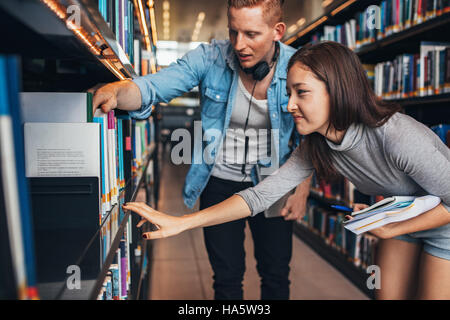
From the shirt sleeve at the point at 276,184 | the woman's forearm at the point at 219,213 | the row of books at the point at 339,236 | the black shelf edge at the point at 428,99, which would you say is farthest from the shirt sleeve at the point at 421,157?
the row of books at the point at 339,236

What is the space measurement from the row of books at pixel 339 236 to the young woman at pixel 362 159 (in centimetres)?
117

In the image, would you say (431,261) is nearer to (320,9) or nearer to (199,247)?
(199,247)

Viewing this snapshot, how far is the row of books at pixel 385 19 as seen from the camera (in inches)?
77.2

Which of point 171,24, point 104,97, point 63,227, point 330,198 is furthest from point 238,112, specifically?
point 171,24

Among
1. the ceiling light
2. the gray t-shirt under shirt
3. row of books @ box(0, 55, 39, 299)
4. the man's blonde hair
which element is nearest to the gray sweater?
the gray t-shirt under shirt

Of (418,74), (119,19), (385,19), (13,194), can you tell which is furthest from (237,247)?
(385,19)

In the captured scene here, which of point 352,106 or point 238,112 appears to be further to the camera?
point 238,112

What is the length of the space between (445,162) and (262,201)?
53 centimetres

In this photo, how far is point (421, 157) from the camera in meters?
0.99

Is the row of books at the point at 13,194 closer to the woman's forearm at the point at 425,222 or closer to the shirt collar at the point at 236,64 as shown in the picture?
the woman's forearm at the point at 425,222

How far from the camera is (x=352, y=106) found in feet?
3.53

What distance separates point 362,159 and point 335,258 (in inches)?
73.5

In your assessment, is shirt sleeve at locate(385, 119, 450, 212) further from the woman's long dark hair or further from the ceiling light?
the ceiling light

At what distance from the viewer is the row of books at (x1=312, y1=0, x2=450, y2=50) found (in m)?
1.96
